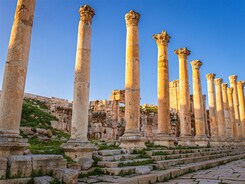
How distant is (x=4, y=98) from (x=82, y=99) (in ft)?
11.1

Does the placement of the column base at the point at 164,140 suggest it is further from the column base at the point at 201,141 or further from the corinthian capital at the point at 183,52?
the corinthian capital at the point at 183,52

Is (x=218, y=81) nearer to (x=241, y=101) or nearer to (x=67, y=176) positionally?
(x=241, y=101)

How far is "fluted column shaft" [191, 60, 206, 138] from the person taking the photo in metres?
20.7

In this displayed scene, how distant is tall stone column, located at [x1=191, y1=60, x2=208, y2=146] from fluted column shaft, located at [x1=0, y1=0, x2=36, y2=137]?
16.2 metres

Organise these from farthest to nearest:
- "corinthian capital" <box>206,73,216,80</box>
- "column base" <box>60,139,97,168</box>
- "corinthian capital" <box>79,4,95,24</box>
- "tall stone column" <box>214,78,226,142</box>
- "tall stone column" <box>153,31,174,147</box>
A: "tall stone column" <box>214,78,226,142</box>, "corinthian capital" <box>206,73,216,80</box>, "tall stone column" <box>153,31,174,147</box>, "corinthian capital" <box>79,4,95,24</box>, "column base" <box>60,139,97,168</box>

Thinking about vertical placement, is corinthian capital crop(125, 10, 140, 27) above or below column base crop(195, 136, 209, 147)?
above

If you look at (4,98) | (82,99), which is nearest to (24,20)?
(4,98)

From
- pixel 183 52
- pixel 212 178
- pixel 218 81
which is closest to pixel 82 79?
pixel 212 178

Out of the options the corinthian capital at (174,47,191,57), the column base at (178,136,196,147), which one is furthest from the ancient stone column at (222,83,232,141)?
the column base at (178,136,196,147)

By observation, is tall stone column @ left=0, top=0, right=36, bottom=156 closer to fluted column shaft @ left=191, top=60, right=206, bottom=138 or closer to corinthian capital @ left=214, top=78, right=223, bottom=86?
fluted column shaft @ left=191, top=60, right=206, bottom=138

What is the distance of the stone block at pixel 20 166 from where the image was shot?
19.4 feet

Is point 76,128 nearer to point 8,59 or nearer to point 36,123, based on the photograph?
point 8,59

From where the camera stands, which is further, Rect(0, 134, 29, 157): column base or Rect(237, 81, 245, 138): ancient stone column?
Rect(237, 81, 245, 138): ancient stone column

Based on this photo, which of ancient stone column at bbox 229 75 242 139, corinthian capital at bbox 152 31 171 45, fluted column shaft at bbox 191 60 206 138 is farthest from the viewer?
ancient stone column at bbox 229 75 242 139
